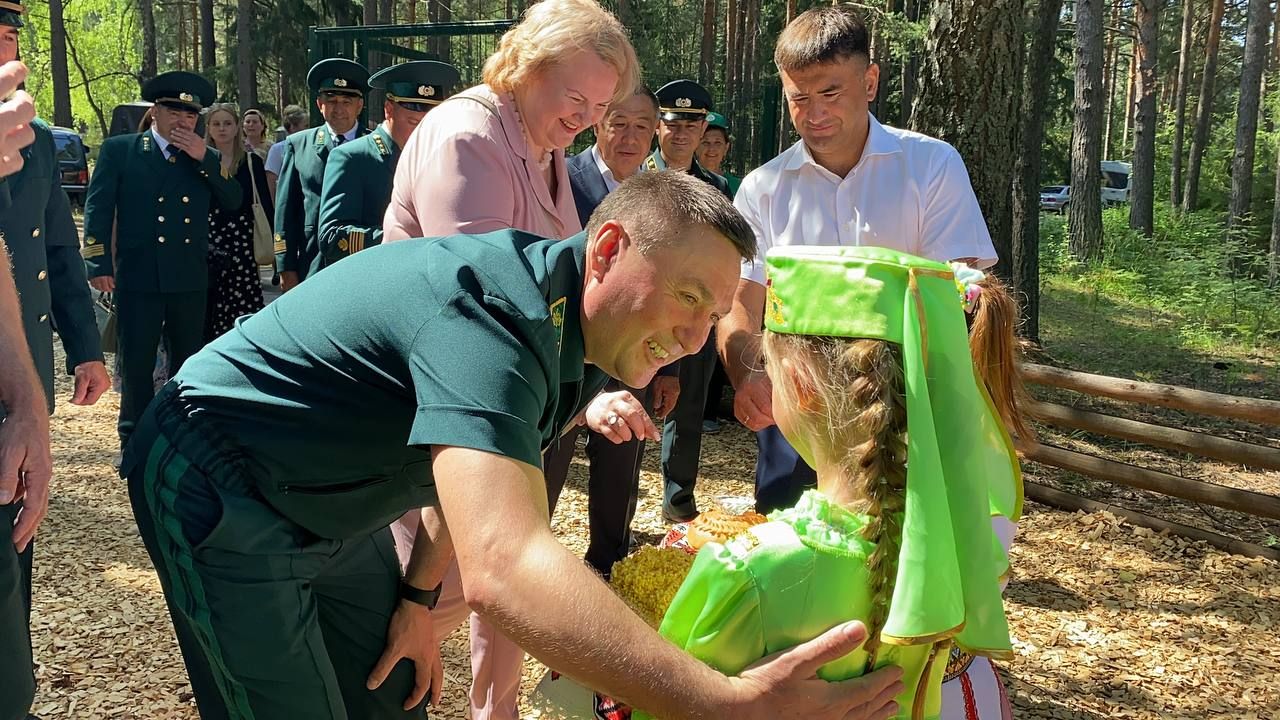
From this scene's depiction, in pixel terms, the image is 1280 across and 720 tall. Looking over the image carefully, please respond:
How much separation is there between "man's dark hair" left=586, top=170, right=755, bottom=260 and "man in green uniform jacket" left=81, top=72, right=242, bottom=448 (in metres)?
4.28

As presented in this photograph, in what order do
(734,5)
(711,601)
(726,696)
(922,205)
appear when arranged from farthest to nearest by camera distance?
1. (734,5)
2. (922,205)
3. (711,601)
4. (726,696)

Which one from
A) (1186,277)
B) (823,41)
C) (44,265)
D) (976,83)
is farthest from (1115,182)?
(44,265)

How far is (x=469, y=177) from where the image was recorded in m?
2.63

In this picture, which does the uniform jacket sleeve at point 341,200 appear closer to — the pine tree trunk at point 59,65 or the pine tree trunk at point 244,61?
the pine tree trunk at point 244,61

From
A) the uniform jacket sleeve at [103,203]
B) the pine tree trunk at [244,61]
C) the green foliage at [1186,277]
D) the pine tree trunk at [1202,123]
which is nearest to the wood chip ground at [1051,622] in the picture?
the uniform jacket sleeve at [103,203]

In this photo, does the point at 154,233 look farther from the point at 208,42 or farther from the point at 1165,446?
the point at 208,42

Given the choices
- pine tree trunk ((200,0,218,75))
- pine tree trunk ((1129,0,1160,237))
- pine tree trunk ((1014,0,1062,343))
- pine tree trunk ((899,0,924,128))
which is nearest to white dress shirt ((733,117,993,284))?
pine tree trunk ((1014,0,1062,343))

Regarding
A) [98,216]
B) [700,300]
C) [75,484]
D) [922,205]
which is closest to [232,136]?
[98,216]

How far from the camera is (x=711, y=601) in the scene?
148 centimetres

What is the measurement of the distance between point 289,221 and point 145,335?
949 millimetres

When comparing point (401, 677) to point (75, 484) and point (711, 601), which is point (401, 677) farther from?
point (75, 484)

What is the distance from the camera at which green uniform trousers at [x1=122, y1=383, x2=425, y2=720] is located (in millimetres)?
1707

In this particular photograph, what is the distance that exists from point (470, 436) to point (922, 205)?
7.30ft

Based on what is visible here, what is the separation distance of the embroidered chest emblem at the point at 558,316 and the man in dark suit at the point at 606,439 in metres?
1.76
